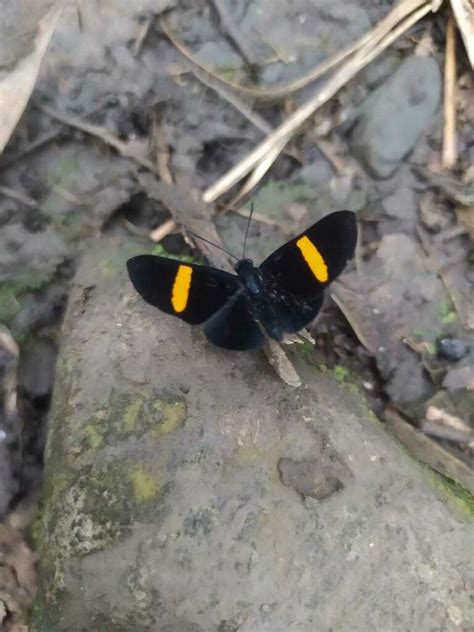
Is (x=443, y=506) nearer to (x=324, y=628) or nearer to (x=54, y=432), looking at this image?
(x=324, y=628)

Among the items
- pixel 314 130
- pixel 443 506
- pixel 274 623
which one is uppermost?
pixel 314 130

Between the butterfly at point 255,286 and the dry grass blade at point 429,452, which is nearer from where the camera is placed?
the butterfly at point 255,286

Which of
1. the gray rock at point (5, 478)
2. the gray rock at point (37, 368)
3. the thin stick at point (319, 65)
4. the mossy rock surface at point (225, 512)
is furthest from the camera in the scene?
the thin stick at point (319, 65)

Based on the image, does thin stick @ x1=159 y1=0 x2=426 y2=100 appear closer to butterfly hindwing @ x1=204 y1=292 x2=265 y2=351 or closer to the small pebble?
butterfly hindwing @ x1=204 y1=292 x2=265 y2=351

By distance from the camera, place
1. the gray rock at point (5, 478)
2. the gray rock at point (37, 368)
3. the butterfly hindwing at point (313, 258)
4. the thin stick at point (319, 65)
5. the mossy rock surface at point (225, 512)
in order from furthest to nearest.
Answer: the thin stick at point (319, 65)
the gray rock at point (37, 368)
the gray rock at point (5, 478)
the butterfly hindwing at point (313, 258)
the mossy rock surface at point (225, 512)

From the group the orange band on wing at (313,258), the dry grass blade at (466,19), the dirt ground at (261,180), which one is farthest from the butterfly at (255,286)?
the dry grass blade at (466,19)

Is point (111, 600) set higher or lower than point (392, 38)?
lower

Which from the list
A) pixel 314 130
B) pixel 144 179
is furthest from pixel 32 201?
pixel 314 130

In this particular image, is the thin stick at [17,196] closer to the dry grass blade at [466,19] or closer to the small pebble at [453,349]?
the small pebble at [453,349]
